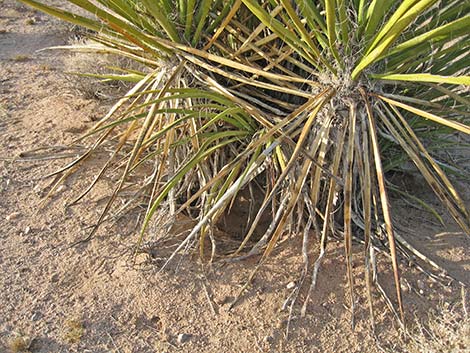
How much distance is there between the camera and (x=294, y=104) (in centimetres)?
300

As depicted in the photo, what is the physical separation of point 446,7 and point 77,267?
92.5 inches

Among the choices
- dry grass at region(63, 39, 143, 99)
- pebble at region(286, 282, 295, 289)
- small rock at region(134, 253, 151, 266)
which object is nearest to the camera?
pebble at region(286, 282, 295, 289)

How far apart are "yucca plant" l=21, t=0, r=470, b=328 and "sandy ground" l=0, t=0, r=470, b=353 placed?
125 millimetres

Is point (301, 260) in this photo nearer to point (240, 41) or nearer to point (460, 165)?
point (240, 41)

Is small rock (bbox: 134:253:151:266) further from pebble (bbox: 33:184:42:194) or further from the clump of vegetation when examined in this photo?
pebble (bbox: 33:184:42:194)

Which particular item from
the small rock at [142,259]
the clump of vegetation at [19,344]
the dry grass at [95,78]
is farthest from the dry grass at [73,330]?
the dry grass at [95,78]

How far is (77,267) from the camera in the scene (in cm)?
300

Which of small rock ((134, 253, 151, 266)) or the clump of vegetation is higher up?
small rock ((134, 253, 151, 266))

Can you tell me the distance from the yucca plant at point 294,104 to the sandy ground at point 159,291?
4.9 inches

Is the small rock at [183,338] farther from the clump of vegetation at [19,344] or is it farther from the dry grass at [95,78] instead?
the dry grass at [95,78]

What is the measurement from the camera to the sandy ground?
8.51ft

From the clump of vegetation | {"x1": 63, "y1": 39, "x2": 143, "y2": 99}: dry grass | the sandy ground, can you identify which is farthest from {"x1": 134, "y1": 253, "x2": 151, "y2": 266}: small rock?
{"x1": 63, "y1": 39, "x2": 143, "y2": 99}: dry grass

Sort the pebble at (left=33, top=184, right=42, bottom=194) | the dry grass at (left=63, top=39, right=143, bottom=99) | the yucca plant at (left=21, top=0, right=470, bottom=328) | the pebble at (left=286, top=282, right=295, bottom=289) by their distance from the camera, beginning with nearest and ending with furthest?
1. the yucca plant at (left=21, top=0, right=470, bottom=328)
2. the pebble at (left=286, top=282, right=295, bottom=289)
3. the pebble at (left=33, top=184, right=42, bottom=194)
4. the dry grass at (left=63, top=39, right=143, bottom=99)

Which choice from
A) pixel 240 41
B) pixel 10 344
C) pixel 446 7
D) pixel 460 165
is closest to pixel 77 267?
pixel 10 344
